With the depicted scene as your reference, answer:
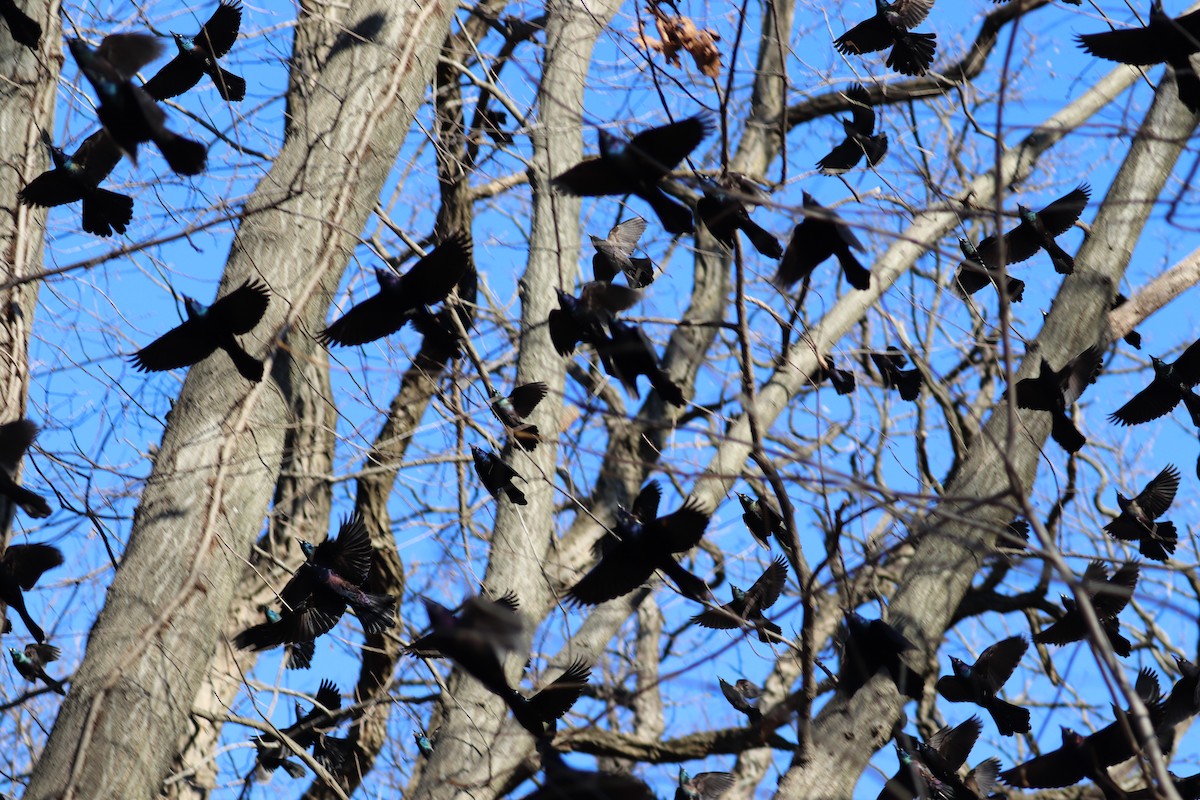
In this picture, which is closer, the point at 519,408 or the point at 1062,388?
the point at 1062,388

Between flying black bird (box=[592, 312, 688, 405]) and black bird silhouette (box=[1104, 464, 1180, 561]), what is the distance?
2.18 m

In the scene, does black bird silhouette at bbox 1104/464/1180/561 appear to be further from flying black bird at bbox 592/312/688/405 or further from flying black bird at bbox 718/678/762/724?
flying black bird at bbox 592/312/688/405

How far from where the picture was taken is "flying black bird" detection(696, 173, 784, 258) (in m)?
3.27

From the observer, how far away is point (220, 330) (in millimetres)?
3619

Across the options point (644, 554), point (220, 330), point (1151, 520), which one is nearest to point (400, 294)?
point (220, 330)

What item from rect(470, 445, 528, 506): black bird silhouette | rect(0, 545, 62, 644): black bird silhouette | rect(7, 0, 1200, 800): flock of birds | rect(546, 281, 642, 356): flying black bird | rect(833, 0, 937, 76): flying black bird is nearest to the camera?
rect(7, 0, 1200, 800): flock of birds

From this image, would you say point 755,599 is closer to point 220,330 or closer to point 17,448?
point 220,330

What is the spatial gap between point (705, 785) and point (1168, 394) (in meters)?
2.29

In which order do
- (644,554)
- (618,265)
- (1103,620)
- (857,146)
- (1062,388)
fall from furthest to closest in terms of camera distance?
1. (857,146)
2. (618,265)
3. (1103,620)
4. (1062,388)
5. (644,554)

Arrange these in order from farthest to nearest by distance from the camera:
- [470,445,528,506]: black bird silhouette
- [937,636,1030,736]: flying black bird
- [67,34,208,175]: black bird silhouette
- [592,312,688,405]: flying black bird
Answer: [470,445,528,506]: black bird silhouette < [937,636,1030,736]: flying black bird < [592,312,688,405]: flying black bird < [67,34,208,175]: black bird silhouette

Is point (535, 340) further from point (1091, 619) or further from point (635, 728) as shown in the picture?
point (635, 728)

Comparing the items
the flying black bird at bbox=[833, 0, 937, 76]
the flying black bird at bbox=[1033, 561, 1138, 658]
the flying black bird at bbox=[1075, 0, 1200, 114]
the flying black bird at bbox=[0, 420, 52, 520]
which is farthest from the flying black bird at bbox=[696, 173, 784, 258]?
the flying black bird at bbox=[0, 420, 52, 520]

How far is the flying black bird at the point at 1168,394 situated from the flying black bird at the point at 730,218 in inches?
69.8

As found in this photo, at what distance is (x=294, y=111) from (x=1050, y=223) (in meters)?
2.71
